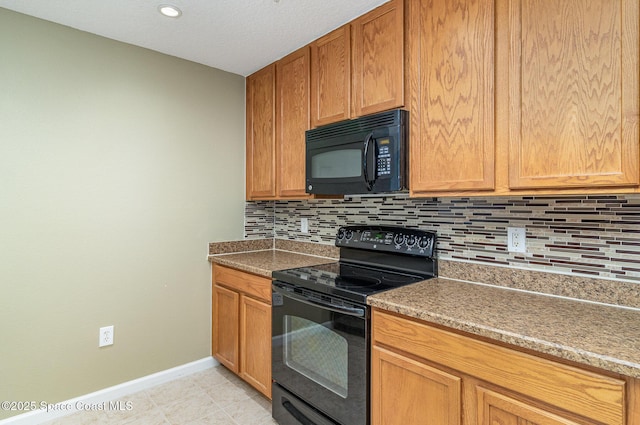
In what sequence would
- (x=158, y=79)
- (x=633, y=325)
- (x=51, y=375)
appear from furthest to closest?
(x=158, y=79), (x=51, y=375), (x=633, y=325)

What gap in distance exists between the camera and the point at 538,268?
4.87ft

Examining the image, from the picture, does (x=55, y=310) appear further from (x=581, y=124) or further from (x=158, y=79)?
(x=581, y=124)

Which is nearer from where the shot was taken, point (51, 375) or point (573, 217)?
point (573, 217)

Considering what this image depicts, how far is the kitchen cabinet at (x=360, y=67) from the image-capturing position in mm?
1667

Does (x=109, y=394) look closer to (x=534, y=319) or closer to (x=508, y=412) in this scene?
(x=508, y=412)

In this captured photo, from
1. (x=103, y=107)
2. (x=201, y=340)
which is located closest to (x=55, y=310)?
(x=201, y=340)

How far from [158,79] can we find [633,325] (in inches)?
111

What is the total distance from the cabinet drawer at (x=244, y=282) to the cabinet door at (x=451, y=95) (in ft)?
3.54

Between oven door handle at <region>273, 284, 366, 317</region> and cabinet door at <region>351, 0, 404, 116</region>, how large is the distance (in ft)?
3.26

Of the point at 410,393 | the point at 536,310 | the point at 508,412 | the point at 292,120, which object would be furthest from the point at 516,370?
the point at 292,120

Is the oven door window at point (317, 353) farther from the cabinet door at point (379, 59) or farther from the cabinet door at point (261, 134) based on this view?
the cabinet door at point (379, 59)

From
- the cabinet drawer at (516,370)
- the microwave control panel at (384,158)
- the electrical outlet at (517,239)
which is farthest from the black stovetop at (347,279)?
the microwave control panel at (384,158)

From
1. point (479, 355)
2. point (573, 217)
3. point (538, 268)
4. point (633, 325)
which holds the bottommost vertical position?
point (479, 355)

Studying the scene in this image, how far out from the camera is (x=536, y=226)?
1.50m
